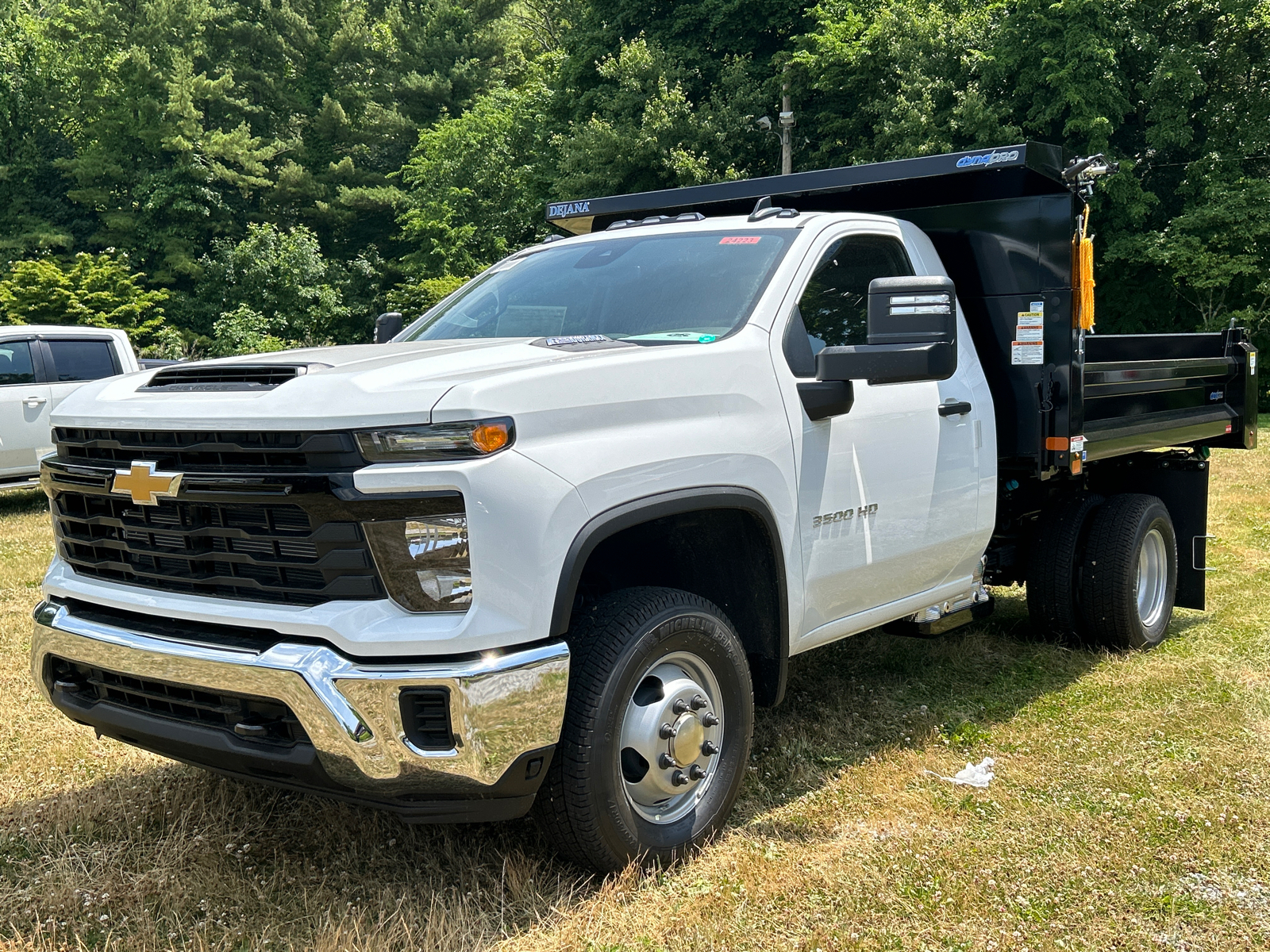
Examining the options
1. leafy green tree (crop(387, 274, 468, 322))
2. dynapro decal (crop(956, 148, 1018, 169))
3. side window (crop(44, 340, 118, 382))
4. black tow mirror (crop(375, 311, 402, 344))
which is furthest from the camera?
leafy green tree (crop(387, 274, 468, 322))

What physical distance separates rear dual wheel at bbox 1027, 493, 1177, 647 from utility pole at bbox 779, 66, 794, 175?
19020 mm

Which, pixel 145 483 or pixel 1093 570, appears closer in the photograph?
pixel 145 483

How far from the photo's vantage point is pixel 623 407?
3076 mm

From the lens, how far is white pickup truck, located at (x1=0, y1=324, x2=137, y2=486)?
11.3 meters

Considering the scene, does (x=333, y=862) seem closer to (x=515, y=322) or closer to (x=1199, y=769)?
(x=515, y=322)

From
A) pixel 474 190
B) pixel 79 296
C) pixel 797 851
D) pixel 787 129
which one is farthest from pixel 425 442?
pixel 474 190

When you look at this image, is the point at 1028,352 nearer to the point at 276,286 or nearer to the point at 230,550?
the point at 230,550

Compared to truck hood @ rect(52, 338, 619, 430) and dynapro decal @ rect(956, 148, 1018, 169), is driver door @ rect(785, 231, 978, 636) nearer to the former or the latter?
dynapro decal @ rect(956, 148, 1018, 169)

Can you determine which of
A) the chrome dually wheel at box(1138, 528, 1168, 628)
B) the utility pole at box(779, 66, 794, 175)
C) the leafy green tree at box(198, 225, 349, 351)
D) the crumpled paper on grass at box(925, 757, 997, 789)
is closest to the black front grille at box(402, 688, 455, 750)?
the crumpled paper on grass at box(925, 757, 997, 789)

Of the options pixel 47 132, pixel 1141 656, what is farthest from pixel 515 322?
pixel 47 132

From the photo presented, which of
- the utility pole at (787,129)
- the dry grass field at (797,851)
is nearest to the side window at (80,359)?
the dry grass field at (797,851)

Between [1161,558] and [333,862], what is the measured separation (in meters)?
4.74

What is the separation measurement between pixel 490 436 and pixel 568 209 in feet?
11.4

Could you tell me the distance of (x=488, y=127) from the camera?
131ft
